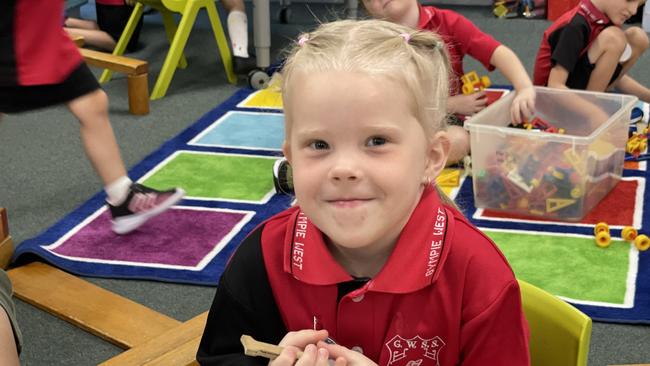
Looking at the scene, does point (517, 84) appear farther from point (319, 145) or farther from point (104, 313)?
point (319, 145)

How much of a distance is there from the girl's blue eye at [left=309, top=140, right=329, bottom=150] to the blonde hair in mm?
55

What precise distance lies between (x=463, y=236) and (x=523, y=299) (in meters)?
0.14

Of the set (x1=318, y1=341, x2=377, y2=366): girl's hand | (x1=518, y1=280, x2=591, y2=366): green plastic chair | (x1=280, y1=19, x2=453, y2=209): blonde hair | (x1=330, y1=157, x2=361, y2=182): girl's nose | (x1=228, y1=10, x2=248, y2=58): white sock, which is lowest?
(x1=228, y1=10, x2=248, y2=58): white sock

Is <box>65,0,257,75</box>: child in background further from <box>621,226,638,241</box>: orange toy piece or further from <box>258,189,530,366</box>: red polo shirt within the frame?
<box>258,189,530,366</box>: red polo shirt

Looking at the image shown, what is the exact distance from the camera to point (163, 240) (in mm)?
1963

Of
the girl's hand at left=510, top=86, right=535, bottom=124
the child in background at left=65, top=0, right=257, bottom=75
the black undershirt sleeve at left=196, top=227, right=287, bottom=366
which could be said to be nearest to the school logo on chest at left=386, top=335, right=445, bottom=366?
the black undershirt sleeve at left=196, top=227, right=287, bottom=366

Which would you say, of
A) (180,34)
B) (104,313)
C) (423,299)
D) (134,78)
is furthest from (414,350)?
(180,34)

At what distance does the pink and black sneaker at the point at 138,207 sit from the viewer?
1972 mm

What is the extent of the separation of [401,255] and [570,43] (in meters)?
1.73

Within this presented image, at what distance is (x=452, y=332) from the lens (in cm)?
91

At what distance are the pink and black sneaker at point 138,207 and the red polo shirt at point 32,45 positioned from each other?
297 millimetres

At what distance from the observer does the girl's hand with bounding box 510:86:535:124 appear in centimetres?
213

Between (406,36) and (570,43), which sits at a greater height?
(406,36)

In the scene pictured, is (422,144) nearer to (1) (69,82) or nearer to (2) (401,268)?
(2) (401,268)
